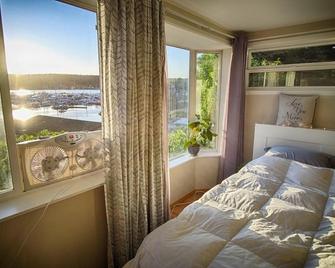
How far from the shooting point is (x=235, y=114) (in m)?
3.00

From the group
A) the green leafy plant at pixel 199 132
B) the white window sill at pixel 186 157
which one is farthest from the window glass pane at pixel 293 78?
the white window sill at pixel 186 157

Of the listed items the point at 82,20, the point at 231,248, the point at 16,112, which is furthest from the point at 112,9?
the point at 231,248

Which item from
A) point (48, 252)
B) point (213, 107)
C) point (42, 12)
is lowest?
point (48, 252)

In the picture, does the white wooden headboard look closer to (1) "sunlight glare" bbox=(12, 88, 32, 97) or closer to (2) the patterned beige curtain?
(2) the patterned beige curtain

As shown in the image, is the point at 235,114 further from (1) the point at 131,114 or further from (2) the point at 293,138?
(1) the point at 131,114

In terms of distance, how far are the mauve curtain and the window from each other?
0.22 meters

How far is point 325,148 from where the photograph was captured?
2.46 meters

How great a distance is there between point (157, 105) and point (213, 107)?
1692 mm

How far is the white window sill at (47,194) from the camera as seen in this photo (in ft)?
4.20

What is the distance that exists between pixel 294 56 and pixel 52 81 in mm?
2731

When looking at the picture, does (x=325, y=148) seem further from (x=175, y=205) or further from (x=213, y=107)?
(x=175, y=205)

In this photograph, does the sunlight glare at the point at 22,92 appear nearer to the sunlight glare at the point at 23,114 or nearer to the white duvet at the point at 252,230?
the sunlight glare at the point at 23,114

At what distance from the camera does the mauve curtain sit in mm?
2898

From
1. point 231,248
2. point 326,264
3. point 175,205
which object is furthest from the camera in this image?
point 175,205
